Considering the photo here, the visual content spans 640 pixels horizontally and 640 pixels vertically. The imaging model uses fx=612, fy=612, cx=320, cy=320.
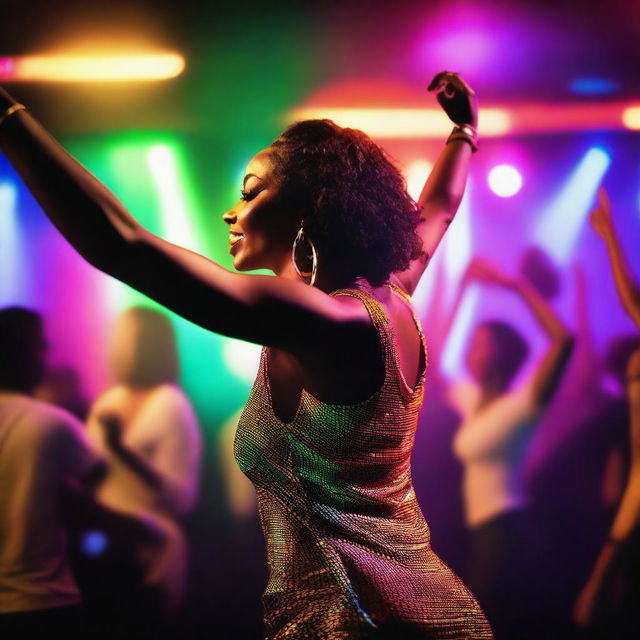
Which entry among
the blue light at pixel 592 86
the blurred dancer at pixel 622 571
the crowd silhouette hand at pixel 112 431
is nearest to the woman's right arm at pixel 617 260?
the blurred dancer at pixel 622 571

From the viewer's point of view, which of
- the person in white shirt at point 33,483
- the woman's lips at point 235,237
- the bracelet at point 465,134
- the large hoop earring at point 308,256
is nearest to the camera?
the large hoop earring at point 308,256

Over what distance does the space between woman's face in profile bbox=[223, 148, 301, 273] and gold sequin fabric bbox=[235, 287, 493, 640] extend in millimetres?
236

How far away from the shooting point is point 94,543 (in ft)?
8.70

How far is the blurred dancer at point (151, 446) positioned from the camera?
267 cm

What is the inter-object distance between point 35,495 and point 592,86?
3.17m

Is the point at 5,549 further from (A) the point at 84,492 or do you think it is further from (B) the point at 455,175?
(B) the point at 455,175

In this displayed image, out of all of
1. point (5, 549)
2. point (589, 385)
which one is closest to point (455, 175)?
point (589, 385)

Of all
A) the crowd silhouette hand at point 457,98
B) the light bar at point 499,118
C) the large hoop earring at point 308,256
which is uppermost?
the light bar at point 499,118

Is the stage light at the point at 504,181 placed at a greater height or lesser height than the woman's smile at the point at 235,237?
greater

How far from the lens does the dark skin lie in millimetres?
777

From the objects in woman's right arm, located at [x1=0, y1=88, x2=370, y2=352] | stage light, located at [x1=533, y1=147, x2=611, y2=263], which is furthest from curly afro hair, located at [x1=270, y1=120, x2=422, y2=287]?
stage light, located at [x1=533, y1=147, x2=611, y2=263]

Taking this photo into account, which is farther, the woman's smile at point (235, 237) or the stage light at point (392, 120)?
the stage light at point (392, 120)

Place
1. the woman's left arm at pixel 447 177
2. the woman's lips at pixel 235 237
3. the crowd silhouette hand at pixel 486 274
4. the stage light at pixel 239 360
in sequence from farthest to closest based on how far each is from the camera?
1. the crowd silhouette hand at pixel 486 274
2. the stage light at pixel 239 360
3. the woman's left arm at pixel 447 177
4. the woman's lips at pixel 235 237

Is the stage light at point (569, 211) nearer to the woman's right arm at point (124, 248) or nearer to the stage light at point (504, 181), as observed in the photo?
the stage light at point (504, 181)
